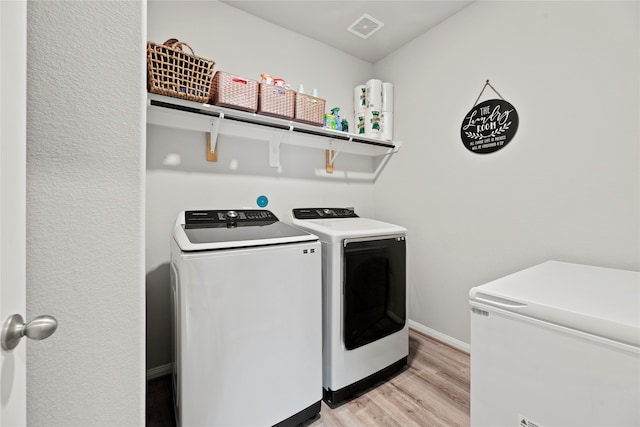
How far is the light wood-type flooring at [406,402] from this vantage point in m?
1.46

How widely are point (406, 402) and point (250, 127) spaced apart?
2.00 m

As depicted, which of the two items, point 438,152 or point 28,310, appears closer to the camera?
point 28,310

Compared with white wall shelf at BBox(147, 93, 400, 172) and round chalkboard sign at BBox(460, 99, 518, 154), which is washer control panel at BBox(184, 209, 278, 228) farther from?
round chalkboard sign at BBox(460, 99, 518, 154)

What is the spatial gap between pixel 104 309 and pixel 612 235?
87.1 inches

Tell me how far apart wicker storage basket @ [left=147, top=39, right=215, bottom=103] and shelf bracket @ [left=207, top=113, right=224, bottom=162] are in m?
0.24

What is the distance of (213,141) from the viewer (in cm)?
188

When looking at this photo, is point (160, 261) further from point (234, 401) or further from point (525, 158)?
point (525, 158)

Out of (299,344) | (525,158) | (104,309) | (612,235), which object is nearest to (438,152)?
(525,158)


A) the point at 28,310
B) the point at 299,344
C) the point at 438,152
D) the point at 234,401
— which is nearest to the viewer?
the point at 28,310

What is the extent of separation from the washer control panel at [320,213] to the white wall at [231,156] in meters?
0.11

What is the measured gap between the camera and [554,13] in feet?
5.33

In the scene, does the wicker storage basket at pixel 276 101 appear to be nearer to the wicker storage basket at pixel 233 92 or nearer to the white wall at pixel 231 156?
the wicker storage basket at pixel 233 92

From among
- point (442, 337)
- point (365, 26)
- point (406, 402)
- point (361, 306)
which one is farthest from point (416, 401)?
point (365, 26)
